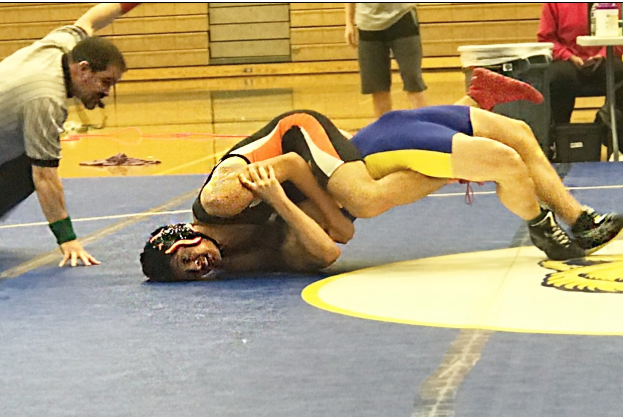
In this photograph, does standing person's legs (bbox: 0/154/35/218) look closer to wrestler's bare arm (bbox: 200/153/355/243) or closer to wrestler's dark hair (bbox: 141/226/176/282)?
wrestler's dark hair (bbox: 141/226/176/282)

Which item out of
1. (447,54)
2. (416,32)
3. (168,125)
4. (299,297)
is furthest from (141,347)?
(447,54)

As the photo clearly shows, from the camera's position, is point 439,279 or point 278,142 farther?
point 278,142

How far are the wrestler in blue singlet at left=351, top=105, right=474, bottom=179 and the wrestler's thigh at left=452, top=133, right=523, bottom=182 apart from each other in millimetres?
35

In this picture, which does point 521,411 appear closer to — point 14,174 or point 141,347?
point 141,347

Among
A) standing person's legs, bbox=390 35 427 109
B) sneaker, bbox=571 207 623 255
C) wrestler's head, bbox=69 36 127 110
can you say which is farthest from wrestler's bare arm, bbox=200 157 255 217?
standing person's legs, bbox=390 35 427 109

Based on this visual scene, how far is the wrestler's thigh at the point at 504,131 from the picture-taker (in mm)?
4113

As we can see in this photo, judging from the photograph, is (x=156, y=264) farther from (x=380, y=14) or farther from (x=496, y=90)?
(x=380, y=14)

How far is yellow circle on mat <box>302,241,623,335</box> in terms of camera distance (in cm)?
329

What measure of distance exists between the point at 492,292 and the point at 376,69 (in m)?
4.19

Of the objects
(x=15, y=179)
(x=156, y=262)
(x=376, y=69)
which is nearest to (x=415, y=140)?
(x=156, y=262)

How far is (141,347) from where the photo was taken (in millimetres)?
3252

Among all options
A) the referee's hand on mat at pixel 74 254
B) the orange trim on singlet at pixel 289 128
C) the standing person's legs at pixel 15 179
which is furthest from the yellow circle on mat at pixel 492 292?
the standing person's legs at pixel 15 179

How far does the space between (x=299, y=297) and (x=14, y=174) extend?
5.48 feet

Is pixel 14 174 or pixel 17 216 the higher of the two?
pixel 14 174
